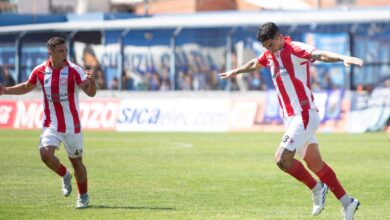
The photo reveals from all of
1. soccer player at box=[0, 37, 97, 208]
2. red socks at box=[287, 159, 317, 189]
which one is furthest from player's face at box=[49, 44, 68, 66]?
red socks at box=[287, 159, 317, 189]

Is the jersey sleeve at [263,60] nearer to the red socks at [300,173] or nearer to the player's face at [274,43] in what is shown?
the player's face at [274,43]

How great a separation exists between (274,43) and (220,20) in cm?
2909

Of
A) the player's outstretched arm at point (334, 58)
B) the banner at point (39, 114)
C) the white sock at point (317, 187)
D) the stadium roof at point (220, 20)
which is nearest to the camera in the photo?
the player's outstretched arm at point (334, 58)

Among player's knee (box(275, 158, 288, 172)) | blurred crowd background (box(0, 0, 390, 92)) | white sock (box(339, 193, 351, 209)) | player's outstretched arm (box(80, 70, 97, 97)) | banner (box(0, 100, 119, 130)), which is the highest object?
player's outstretched arm (box(80, 70, 97, 97))

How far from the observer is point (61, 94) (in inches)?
550

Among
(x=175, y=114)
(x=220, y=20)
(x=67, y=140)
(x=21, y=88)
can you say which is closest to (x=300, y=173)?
(x=67, y=140)

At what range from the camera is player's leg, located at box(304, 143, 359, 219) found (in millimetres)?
12055

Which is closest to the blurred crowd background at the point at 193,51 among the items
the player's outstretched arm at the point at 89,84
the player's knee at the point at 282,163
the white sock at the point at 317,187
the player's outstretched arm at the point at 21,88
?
the player's outstretched arm at the point at 21,88

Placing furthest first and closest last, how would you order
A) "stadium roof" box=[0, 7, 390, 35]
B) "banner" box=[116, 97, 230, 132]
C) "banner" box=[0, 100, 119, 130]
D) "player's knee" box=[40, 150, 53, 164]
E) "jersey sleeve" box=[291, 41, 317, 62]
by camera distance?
1. "stadium roof" box=[0, 7, 390, 35]
2. "banner" box=[0, 100, 119, 130]
3. "banner" box=[116, 97, 230, 132]
4. "player's knee" box=[40, 150, 53, 164]
5. "jersey sleeve" box=[291, 41, 317, 62]

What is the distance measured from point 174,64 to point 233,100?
22.1ft

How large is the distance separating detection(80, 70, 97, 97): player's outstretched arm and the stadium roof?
25096 mm

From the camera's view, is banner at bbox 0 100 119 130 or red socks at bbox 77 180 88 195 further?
banner at bbox 0 100 119 130

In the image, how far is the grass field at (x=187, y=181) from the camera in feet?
42.9

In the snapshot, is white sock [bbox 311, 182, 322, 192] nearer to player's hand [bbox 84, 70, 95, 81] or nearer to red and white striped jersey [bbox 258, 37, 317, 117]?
red and white striped jersey [bbox 258, 37, 317, 117]
